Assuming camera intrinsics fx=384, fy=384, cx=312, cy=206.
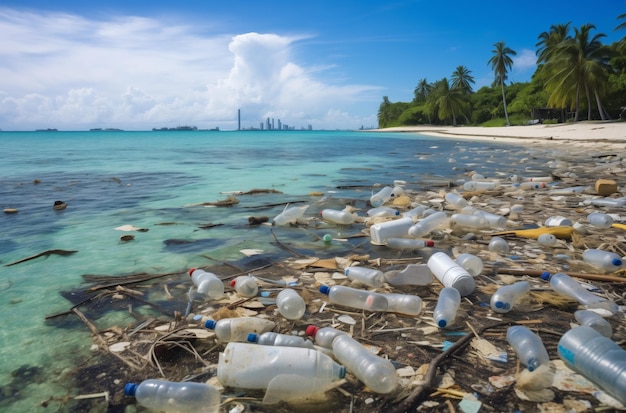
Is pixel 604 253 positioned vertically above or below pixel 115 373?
above

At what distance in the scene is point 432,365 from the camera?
199cm

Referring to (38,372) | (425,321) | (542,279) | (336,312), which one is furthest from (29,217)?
(542,279)

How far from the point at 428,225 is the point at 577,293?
6.54 feet

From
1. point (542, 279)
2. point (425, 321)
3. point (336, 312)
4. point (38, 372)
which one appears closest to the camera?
point (38, 372)

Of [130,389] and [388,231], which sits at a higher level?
[388,231]

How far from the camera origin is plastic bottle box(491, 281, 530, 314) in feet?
8.47

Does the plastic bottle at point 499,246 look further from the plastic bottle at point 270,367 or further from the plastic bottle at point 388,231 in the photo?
the plastic bottle at point 270,367

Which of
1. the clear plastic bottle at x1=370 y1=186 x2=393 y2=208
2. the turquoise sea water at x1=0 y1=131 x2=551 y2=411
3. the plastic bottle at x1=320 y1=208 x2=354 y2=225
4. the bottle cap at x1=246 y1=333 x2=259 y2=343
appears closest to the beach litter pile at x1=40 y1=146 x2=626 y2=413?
the bottle cap at x1=246 y1=333 x2=259 y2=343

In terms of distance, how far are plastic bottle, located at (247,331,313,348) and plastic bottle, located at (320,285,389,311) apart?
573mm

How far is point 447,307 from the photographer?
2527mm

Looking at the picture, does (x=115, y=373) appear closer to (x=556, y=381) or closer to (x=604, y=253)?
(x=556, y=381)

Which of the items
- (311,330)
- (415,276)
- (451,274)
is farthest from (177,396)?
(451,274)

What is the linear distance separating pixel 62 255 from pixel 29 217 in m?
2.81

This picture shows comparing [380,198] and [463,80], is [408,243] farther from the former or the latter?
[463,80]
